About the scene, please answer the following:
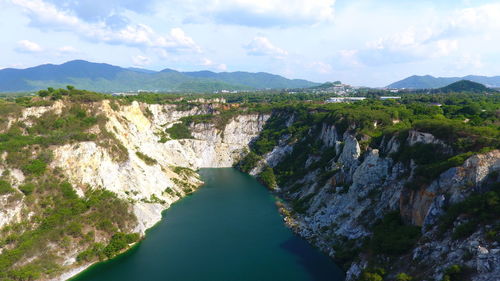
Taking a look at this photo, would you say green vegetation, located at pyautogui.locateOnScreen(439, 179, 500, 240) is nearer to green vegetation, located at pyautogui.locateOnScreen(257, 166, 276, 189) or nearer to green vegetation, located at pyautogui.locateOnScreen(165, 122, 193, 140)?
green vegetation, located at pyautogui.locateOnScreen(257, 166, 276, 189)

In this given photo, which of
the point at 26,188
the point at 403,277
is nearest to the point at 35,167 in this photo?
the point at 26,188

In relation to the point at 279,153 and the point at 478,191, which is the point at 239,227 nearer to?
A: the point at 478,191

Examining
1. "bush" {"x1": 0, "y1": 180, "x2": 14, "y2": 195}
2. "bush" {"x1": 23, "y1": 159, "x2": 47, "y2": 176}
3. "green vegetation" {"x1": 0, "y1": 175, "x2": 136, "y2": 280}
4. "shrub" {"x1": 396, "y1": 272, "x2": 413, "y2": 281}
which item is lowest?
"green vegetation" {"x1": 0, "y1": 175, "x2": 136, "y2": 280}

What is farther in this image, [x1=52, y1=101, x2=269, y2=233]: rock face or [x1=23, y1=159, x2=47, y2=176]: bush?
[x1=52, y1=101, x2=269, y2=233]: rock face

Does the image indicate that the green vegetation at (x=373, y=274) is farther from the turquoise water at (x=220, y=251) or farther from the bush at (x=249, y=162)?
the bush at (x=249, y=162)

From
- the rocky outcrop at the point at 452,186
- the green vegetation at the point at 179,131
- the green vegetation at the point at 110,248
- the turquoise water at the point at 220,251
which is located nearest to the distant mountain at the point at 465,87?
the green vegetation at the point at 179,131

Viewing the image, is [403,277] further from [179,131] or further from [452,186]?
[179,131]

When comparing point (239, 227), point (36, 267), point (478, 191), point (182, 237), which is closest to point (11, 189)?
point (36, 267)

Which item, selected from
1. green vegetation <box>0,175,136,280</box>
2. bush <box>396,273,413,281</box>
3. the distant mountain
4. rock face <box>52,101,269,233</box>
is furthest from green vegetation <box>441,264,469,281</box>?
the distant mountain
